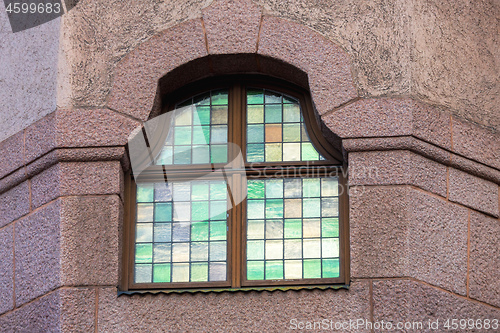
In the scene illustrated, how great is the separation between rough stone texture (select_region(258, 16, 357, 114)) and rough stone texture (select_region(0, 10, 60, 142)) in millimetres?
1815

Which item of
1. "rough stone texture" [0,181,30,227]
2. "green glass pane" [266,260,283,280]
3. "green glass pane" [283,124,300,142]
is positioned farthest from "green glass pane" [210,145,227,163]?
"rough stone texture" [0,181,30,227]

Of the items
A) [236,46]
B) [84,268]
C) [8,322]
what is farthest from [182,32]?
[8,322]

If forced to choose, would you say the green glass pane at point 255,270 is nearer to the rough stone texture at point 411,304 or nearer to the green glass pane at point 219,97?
the rough stone texture at point 411,304

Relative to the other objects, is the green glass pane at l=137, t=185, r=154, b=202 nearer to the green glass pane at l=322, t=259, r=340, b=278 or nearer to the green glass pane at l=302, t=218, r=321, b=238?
the green glass pane at l=302, t=218, r=321, b=238

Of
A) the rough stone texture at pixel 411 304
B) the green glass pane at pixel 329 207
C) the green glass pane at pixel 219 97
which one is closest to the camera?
the rough stone texture at pixel 411 304

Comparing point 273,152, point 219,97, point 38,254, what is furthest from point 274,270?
point 38,254

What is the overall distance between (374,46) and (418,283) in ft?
6.72

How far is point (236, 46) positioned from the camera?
8.51 metres

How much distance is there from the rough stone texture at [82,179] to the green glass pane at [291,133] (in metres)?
1.46

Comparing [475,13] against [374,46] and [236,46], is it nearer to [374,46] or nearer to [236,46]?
[374,46]

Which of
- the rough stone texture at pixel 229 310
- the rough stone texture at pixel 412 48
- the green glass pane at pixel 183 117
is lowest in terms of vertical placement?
the rough stone texture at pixel 229 310

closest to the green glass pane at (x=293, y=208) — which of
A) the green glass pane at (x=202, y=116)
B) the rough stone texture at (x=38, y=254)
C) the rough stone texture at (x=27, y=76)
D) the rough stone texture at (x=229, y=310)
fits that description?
the rough stone texture at (x=229, y=310)

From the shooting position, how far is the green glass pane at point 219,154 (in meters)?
8.59

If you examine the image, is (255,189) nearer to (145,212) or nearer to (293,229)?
(293,229)
